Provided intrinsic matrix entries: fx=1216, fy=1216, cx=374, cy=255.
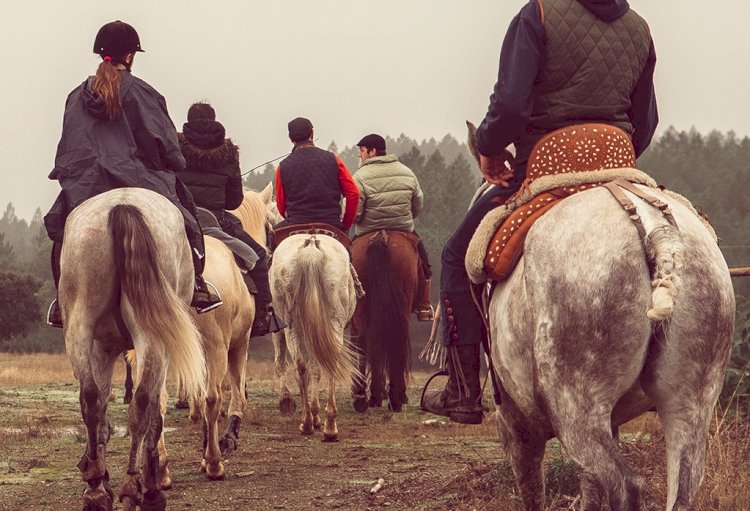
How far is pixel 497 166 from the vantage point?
557cm

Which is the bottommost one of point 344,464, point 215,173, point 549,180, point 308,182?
point 344,464

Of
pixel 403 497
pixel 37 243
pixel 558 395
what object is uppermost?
pixel 37 243

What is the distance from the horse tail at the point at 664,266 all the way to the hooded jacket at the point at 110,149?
4.02 metres

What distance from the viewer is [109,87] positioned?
757 centimetres

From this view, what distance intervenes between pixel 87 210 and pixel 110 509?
1721 millimetres

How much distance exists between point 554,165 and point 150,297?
2637mm

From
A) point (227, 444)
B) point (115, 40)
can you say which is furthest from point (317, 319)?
point (115, 40)

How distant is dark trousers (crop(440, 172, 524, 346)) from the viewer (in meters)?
5.70

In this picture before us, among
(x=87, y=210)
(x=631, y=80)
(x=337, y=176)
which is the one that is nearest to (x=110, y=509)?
(x=87, y=210)

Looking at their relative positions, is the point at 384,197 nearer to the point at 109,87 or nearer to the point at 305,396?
the point at 305,396

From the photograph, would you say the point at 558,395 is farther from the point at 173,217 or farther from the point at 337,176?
the point at 337,176

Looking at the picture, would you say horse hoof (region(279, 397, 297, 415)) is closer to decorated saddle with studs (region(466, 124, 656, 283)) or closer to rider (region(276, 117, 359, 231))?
rider (region(276, 117, 359, 231))

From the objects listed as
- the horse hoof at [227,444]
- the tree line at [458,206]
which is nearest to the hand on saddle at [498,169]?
the horse hoof at [227,444]

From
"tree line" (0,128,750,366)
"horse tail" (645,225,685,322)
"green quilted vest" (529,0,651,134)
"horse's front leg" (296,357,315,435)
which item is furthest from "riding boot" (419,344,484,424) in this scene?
"tree line" (0,128,750,366)
